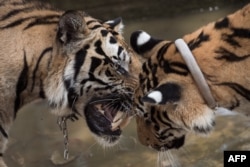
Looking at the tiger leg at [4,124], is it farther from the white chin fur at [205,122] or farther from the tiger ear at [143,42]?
the white chin fur at [205,122]

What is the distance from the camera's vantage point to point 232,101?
2.20 meters

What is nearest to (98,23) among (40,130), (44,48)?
(44,48)

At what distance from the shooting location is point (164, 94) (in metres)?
2.10

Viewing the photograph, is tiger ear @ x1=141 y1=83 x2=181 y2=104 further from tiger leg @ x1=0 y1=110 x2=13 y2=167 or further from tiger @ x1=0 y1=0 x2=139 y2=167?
tiger leg @ x1=0 y1=110 x2=13 y2=167

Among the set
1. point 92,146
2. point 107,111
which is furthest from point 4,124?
point 92,146

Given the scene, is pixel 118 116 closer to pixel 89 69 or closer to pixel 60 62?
pixel 89 69

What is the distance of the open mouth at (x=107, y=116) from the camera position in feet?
8.84

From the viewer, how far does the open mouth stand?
2.70 m

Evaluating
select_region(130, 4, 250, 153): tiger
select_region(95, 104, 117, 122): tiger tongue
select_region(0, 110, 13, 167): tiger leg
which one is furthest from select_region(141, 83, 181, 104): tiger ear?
select_region(0, 110, 13, 167): tiger leg

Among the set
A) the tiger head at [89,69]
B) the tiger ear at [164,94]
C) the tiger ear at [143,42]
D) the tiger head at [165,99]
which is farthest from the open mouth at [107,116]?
the tiger ear at [164,94]

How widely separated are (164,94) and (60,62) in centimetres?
63

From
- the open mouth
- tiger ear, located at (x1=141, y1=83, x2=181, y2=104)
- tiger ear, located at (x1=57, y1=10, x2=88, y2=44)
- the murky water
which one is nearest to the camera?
tiger ear, located at (x1=141, y1=83, x2=181, y2=104)

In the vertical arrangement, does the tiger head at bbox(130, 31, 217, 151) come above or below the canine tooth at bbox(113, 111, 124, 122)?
above

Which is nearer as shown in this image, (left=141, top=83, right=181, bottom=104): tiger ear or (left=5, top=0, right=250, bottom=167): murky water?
(left=141, top=83, right=181, bottom=104): tiger ear
